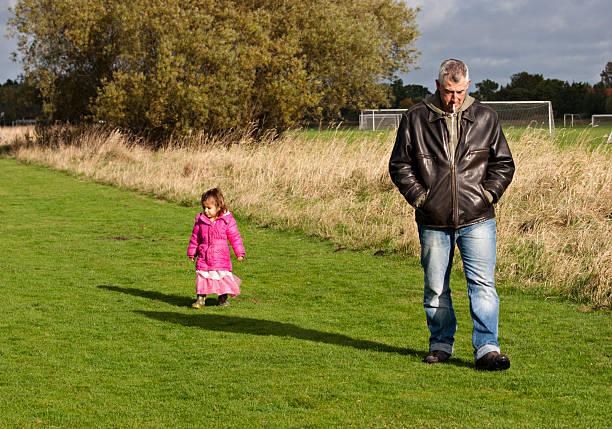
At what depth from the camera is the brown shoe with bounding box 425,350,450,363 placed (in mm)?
6051

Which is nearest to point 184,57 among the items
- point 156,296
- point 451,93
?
point 156,296

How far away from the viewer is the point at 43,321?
788cm

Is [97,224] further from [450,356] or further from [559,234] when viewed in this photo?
[450,356]

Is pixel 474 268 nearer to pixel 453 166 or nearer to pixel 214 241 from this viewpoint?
pixel 453 166

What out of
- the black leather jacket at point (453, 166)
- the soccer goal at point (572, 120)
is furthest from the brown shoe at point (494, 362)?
the soccer goal at point (572, 120)

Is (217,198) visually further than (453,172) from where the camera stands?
Yes

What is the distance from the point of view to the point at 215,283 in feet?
28.7

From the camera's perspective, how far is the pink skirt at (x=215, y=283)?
28.6 ft

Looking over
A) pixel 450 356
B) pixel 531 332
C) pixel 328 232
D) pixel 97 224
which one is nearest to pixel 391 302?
pixel 531 332

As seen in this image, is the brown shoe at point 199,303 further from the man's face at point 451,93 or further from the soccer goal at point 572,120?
the soccer goal at point 572,120

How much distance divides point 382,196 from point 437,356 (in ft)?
33.7

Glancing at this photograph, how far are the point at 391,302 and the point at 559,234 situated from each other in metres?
4.04

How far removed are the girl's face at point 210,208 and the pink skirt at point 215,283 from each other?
25.1 inches

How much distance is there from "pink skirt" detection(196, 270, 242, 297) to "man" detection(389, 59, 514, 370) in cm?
337
